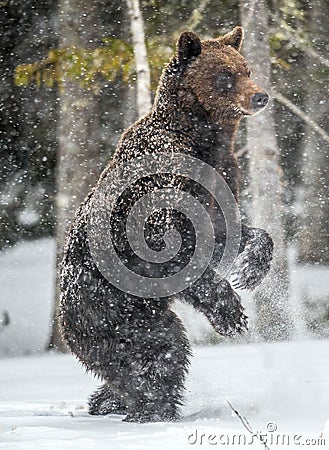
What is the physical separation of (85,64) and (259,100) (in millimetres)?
4685

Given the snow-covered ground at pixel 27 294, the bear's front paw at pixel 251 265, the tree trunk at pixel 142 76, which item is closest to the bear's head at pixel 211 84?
the bear's front paw at pixel 251 265

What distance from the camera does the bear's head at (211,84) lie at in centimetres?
397

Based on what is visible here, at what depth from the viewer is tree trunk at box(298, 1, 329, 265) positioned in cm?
1083

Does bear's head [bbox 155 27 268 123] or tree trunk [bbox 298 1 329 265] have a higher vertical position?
bear's head [bbox 155 27 268 123]

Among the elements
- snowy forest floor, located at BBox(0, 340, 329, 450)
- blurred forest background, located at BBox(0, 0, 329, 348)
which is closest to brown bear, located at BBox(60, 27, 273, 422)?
snowy forest floor, located at BBox(0, 340, 329, 450)

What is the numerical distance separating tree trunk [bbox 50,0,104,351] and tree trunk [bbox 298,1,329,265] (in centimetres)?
324

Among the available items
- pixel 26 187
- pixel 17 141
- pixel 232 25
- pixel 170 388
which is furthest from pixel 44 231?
pixel 170 388

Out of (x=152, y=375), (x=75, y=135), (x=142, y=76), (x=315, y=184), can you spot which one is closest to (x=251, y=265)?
(x=152, y=375)

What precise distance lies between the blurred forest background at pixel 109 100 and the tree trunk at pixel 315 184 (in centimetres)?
2

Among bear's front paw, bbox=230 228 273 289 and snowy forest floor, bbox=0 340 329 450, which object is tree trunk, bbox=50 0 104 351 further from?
bear's front paw, bbox=230 228 273 289

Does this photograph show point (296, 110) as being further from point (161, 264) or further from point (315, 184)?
point (161, 264)

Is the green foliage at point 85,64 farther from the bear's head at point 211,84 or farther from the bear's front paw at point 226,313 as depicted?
the bear's front paw at point 226,313

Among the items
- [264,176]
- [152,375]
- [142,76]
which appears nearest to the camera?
[152,375]

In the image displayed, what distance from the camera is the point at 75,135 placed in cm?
845
